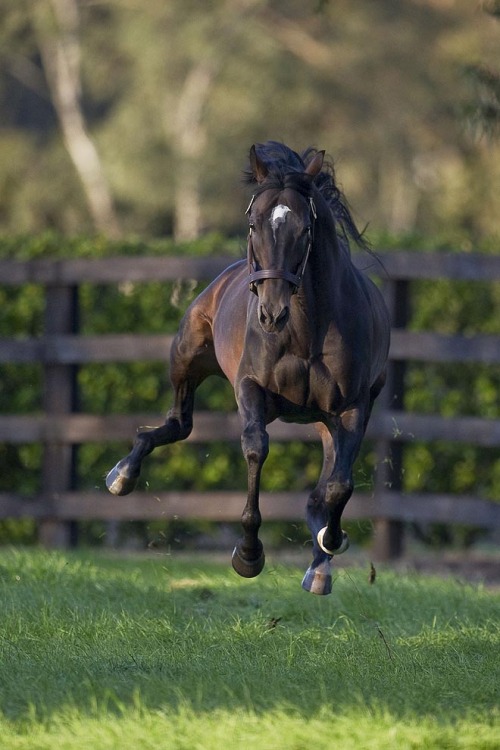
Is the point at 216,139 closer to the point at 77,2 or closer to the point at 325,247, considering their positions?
the point at 77,2

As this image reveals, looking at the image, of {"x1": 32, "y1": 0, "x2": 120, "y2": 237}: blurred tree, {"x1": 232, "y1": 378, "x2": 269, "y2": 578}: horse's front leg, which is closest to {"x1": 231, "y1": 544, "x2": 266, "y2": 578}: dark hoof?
{"x1": 232, "y1": 378, "x2": 269, "y2": 578}: horse's front leg

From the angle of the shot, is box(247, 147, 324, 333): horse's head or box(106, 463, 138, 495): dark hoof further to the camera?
box(106, 463, 138, 495): dark hoof

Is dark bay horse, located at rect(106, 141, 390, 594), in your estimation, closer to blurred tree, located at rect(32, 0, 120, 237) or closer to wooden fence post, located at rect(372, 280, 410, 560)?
wooden fence post, located at rect(372, 280, 410, 560)

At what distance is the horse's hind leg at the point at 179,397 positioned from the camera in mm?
7266

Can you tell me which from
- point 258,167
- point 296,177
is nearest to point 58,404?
point 258,167

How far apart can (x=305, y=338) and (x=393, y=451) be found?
3.90 m

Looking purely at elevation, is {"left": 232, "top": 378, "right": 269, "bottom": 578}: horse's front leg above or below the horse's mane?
below

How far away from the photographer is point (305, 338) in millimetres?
5898

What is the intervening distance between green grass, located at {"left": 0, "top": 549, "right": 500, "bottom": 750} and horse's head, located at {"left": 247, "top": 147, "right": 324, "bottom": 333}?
1.33 metres

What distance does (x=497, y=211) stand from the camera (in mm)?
33062

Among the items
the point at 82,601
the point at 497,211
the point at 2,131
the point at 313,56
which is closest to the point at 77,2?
the point at 2,131

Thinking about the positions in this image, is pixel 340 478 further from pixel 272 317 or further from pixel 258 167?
pixel 258 167

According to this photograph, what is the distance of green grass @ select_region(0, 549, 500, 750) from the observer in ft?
13.6

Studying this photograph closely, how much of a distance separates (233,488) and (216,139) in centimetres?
2465
